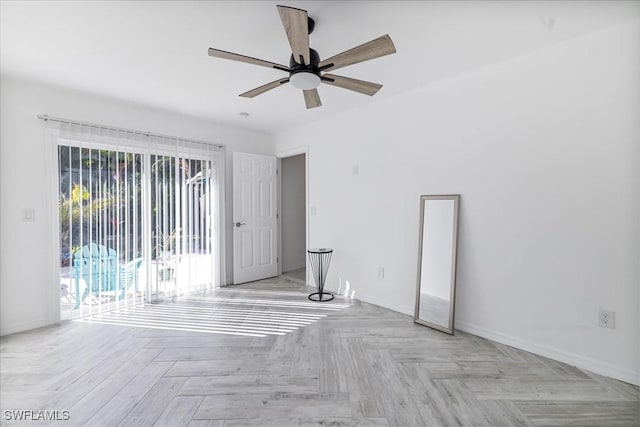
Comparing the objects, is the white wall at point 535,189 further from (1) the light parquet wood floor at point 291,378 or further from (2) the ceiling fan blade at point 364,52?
(2) the ceiling fan blade at point 364,52

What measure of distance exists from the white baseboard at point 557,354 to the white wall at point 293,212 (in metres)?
3.34

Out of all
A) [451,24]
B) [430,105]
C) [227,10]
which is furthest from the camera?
[430,105]

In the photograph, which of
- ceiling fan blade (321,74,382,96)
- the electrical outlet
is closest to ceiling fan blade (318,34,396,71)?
ceiling fan blade (321,74,382,96)

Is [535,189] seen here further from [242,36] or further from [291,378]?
[242,36]

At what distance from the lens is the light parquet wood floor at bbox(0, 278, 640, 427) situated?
71.0 inches

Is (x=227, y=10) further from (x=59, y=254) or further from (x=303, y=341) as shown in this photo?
(x=59, y=254)

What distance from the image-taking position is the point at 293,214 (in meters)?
5.79

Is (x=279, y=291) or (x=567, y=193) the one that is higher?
(x=567, y=193)

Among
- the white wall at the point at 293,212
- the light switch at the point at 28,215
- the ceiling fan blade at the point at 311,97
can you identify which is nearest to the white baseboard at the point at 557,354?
the ceiling fan blade at the point at 311,97

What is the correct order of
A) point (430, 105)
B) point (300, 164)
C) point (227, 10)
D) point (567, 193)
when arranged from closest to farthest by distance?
point (227, 10)
point (567, 193)
point (430, 105)
point (300, 164)

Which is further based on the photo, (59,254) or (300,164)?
(300,164)

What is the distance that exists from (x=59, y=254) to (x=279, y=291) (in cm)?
257

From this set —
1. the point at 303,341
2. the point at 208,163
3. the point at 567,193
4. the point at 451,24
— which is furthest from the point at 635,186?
the point at 208,163

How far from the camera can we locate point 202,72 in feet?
9.27
